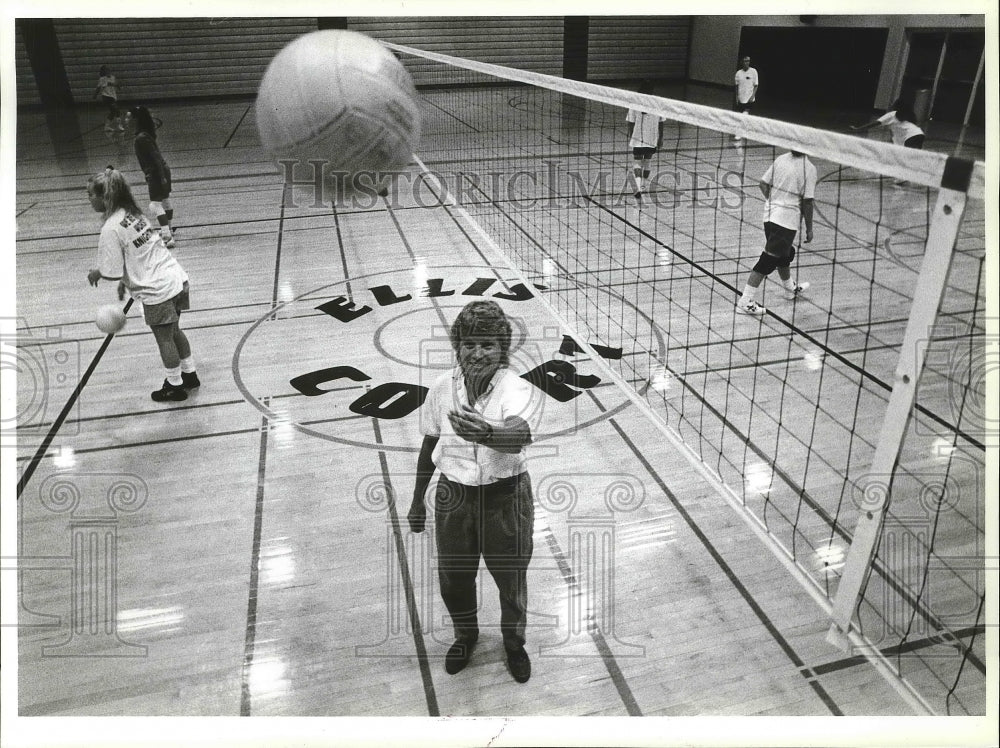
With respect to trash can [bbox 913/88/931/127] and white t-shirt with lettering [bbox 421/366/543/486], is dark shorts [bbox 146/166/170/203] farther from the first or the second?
trash can [bbox 913/88/931/127]

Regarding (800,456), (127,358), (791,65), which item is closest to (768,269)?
(800,456)

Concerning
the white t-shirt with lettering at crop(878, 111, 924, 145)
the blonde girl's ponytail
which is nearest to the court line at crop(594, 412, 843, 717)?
the blonde girl's ponytail

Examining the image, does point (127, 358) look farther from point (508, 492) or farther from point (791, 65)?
point (791, 65)

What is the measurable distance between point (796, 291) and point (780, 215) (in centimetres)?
100

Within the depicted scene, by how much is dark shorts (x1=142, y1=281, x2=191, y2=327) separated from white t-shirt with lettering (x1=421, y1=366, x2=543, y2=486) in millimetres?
3298

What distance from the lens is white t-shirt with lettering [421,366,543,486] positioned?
10.2 feet

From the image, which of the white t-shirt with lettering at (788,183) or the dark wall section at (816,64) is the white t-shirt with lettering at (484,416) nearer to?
the white t-shirt with lettering at (788,183)

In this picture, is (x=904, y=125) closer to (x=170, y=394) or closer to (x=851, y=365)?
(x=851, y=365)

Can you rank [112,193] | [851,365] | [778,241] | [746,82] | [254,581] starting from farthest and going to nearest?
[746,82] < [778,241] < [851,365] < [112,193] < [254,581]

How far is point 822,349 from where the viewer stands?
6.62m

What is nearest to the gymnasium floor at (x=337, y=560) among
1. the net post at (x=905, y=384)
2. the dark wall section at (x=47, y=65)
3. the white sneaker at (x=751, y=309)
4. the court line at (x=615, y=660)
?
the court line at (x=615, y=660)

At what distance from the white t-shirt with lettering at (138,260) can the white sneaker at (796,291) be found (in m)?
6.10

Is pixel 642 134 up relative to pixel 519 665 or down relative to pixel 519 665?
up

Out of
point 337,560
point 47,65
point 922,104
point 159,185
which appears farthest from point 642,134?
point 47,65
